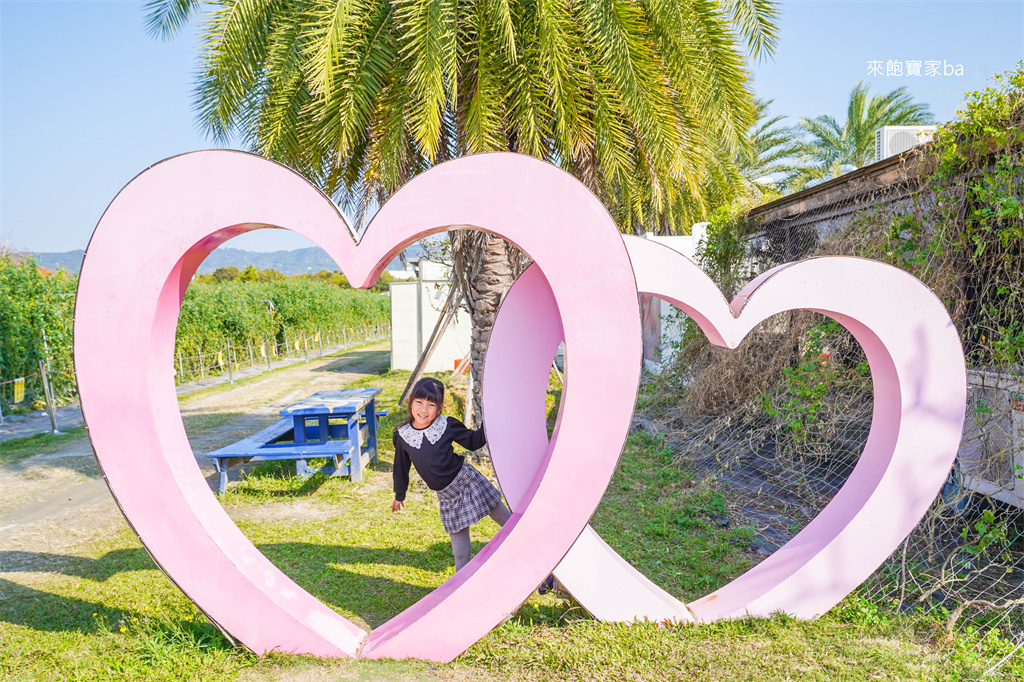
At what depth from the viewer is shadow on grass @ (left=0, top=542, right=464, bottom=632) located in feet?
12.5

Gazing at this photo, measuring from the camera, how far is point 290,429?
7531 millimetres

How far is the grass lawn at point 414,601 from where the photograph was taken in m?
2.97

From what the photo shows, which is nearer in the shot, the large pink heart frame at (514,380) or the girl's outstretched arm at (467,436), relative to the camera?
the large pink heart frame at (514,380)

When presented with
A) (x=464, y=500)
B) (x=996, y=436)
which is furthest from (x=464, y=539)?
(x=996, y=436)

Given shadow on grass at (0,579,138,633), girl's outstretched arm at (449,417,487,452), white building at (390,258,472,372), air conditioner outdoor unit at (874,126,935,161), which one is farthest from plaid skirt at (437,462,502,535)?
white building at (390,258,472,372)

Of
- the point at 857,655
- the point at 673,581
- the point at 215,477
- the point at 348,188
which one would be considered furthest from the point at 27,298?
the point at 857,655

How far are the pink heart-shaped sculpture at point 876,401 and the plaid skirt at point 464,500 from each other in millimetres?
466

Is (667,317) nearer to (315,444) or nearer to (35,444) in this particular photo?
(315,444)

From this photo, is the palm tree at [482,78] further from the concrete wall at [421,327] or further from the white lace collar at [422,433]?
the concrete wall at [421,327]

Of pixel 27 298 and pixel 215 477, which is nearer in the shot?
pixel 215 477

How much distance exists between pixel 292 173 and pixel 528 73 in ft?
13.0

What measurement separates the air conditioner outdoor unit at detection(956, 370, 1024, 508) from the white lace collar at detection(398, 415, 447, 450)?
3.31 metres

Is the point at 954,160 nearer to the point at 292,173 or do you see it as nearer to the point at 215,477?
the point at 292,173

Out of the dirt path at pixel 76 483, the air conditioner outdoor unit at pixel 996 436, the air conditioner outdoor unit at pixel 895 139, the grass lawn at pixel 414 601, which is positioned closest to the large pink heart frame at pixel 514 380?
the grass lawn at pixel 414 601
